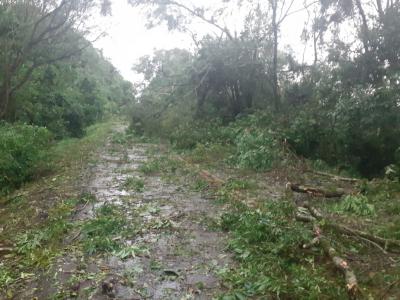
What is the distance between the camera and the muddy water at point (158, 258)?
4629mm

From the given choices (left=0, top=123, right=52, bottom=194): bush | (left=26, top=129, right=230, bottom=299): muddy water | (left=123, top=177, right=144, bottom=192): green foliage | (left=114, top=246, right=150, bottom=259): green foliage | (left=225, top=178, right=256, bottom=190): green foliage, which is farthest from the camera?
(left=0, top=123, right=52, bottom=194): bush

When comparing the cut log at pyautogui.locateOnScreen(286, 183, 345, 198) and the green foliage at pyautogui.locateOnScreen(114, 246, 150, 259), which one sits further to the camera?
the cut log at pyautogui.locateOnScreen(286, 183, 345, 198)

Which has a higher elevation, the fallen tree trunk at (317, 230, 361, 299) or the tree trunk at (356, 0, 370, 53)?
the tree trunk at (356, 0, 370, 53)

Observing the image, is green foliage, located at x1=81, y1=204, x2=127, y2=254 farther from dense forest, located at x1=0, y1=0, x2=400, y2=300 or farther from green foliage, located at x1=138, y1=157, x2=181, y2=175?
green foliage, located at x1=138, y1=157, x2=181, y2=175

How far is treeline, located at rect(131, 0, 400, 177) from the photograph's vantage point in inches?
442

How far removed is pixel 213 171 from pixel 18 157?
190 inches

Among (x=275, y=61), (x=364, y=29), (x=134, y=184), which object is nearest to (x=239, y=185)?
(x=134, y=184)

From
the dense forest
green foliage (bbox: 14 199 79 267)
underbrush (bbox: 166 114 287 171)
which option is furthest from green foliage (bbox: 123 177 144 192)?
underbrush (bbox: 166 114 287 171)

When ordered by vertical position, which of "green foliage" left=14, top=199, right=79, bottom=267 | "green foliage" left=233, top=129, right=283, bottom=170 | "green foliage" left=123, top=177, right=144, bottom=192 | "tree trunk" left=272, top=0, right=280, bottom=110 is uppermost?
"tree trunk" left=272, top=0, right=280, bottom=110

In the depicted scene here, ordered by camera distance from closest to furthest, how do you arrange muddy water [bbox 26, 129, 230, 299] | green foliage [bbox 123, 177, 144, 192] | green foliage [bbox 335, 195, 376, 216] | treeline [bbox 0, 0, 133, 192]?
1. muddy water [bbox 26, 129, 230, 299]
2. green foliage [bbox 335, 195, 376, 216]
3. green foliage [bbox 123, 177, 144, 192]
4. treeline [bbox 0, 0, 133, 192]

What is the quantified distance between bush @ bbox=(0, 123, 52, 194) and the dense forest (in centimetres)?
5

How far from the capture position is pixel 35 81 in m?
20.0

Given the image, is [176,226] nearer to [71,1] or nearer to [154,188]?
[154,188]

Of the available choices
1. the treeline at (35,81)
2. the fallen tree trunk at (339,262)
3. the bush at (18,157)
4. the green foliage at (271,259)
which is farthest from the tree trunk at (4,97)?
the fallen tree trunk at (339,262)
